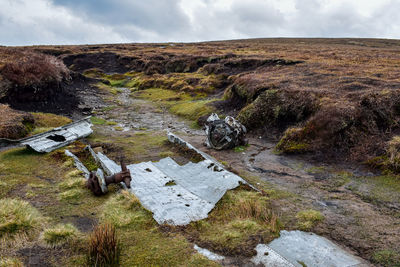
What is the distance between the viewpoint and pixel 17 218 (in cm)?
573

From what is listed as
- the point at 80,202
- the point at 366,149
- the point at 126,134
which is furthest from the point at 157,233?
the point at 126,134

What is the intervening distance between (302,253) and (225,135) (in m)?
8.51

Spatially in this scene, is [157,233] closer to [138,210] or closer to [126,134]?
[138,210]

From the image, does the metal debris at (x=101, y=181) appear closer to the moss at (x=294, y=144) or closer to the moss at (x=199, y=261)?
the moss at (x=199, y=261)

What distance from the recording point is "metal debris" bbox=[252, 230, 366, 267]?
16.2 ft

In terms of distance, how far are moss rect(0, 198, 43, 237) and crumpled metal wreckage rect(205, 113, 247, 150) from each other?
8612 mm

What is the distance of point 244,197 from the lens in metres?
7.62

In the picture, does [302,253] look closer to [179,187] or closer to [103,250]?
[103,250]

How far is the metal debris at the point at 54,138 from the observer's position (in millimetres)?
11258

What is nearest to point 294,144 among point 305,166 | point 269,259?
point 305,166

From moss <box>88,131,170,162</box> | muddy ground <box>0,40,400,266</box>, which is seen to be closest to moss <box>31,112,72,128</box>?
muddy ground <box>0,40,400,266</box>

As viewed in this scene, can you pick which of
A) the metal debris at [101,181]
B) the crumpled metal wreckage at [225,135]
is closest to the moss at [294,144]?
the crumpled metal wreckage at [225,135]

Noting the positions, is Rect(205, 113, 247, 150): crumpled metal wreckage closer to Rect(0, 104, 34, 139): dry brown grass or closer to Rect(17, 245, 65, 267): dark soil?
Rect(0, 104, 34, 139): dry brown grass

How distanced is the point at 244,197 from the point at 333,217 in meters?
2.19
